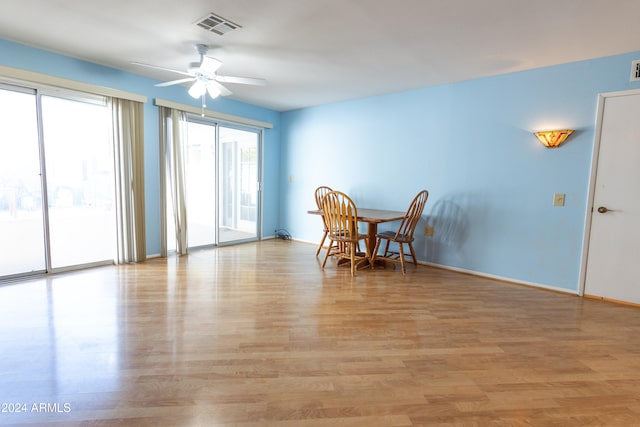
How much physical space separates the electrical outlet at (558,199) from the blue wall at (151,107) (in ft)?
13.8

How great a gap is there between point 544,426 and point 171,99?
4818 mm

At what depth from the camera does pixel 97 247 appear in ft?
12.7

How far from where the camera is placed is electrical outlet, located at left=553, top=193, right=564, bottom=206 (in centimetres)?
325

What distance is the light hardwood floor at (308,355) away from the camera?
1477 mm

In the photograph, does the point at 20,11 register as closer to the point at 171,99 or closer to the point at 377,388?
the point at 171,99

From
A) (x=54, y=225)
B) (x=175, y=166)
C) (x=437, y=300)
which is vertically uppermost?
(x=175, y=166)

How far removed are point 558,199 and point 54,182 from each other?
5.38 meters

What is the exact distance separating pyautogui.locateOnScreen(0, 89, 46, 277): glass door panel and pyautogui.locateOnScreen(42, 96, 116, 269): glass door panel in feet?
0.36

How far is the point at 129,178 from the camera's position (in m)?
3.86

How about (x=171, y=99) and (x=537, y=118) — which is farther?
(x=171, y=99)

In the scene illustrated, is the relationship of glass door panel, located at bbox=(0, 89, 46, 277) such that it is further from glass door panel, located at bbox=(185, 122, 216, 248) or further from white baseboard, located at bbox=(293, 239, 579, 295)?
white baseboard, located at bbox=(293, 239, 579, 295)

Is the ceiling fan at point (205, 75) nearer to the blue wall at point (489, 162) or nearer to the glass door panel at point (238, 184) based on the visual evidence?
the glass door panel at point (238, 184)

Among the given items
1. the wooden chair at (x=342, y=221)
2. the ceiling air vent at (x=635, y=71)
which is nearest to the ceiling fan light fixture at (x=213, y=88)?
the wooden chair at (x=342, y=221)

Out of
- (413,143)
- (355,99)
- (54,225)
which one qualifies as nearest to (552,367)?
(413,143)
